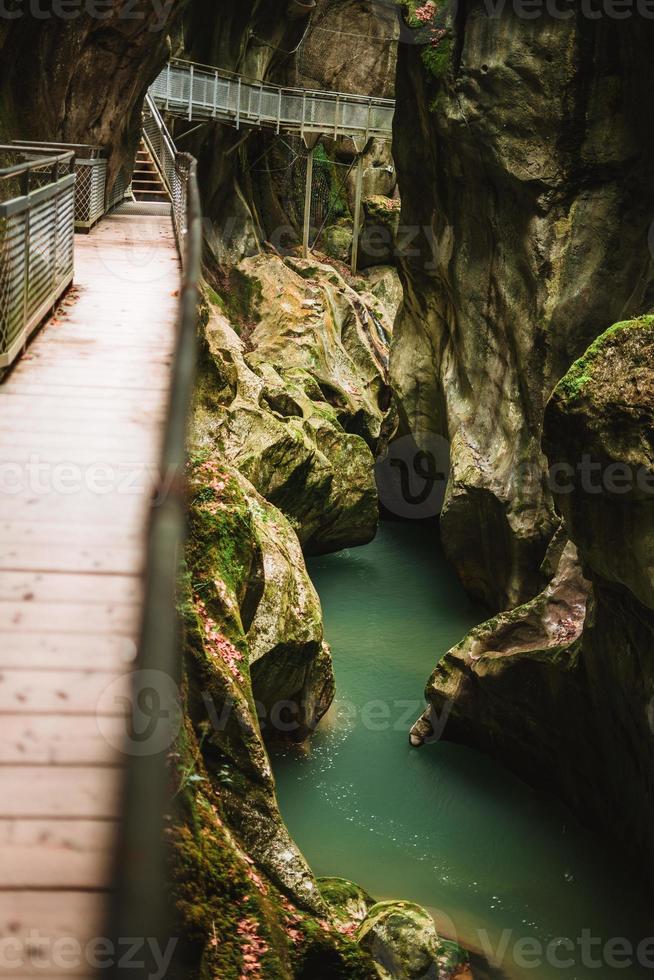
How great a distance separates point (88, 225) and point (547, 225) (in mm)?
7995

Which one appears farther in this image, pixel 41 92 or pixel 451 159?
pixel 451 159

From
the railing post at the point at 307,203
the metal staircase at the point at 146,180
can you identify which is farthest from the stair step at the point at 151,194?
the railing post at the point at 307,203

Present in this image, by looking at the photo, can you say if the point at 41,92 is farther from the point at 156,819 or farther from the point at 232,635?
the point at 156,819

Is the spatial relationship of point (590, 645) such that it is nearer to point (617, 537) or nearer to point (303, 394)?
point (617, 537)

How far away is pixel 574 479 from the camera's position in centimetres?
988

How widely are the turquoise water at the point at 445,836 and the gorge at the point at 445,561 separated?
0.04 m

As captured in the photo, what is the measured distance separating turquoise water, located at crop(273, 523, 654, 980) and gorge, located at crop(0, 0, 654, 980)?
1.7 inches

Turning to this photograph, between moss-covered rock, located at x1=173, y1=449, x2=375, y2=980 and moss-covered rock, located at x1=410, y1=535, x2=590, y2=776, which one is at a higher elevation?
moss-covered rock, located at x1=173, y1=449, x2=375, y2=980

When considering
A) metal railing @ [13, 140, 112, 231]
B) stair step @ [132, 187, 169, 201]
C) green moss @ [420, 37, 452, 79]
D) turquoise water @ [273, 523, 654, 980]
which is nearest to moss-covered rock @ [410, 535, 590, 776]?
turquoise water @ [273, 523, 654, 980]

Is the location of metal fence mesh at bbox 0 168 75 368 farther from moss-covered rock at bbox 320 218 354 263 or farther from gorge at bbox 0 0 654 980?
moss-covered rock at bbox 320 218 354 263

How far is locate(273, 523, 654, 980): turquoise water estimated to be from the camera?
10547mm

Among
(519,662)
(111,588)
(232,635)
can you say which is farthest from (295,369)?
(111,588)

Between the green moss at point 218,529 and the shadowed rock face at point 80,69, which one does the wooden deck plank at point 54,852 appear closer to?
the green moss at point 218,529

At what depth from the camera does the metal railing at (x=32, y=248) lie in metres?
8.86
